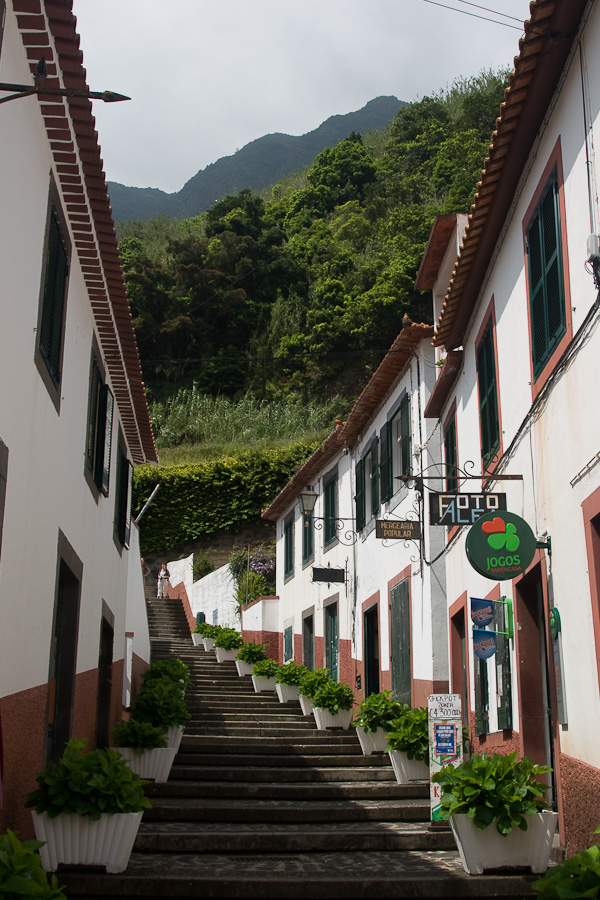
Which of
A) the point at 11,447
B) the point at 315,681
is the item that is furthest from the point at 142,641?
the point at 11,447

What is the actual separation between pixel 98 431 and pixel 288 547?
1384cm

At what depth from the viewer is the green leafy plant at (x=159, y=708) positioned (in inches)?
451

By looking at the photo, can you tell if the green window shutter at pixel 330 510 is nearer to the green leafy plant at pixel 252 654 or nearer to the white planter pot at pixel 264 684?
the green leafy plant at pixel 252 654

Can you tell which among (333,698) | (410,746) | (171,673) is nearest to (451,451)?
(410,746)

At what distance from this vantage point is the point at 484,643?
8.47 m

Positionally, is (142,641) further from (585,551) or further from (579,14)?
(579,14)

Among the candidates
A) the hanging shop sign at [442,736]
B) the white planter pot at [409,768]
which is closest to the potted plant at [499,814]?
the hanging shop sign at [442,736]

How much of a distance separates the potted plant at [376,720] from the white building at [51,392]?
130 inches

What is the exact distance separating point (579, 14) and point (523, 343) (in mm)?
2726

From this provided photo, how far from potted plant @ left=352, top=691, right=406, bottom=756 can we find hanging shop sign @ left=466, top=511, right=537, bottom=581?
17.1ft

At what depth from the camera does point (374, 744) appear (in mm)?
11945

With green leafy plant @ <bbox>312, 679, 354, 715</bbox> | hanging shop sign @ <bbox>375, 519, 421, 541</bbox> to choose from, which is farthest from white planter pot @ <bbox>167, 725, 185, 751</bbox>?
hanging shop sign @ <bbox>375, 519, 421, 541</bbox>

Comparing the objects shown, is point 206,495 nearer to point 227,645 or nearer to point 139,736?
point 227,645

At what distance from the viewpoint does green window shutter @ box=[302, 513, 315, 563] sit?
20552 mm
